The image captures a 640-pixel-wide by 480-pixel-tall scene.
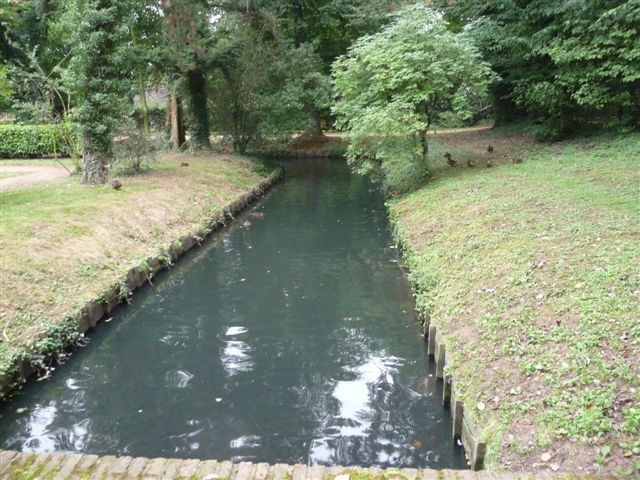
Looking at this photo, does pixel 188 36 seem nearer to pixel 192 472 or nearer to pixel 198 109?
pixel 198 109

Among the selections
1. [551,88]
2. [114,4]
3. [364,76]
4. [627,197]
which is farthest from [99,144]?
[551,88]

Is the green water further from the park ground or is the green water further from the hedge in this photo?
the hedge

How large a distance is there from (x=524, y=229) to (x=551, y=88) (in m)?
10.8

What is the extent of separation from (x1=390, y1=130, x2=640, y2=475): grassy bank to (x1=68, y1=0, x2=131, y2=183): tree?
29.3 feet

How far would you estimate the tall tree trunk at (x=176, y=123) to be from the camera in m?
24.5

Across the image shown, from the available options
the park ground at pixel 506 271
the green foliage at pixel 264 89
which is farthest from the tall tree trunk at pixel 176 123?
the park ground at pixel 506 271

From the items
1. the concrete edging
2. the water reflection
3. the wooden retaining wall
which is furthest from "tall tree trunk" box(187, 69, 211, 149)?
the wooden retaining wall

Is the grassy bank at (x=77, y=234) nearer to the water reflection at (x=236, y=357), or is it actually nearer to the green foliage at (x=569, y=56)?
the water reflection at (x=236, y=357)

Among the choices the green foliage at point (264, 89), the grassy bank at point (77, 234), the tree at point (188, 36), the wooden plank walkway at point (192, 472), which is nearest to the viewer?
the wooden plank walkway at point (192, 472)

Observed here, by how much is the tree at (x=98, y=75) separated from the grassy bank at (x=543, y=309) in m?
8.93

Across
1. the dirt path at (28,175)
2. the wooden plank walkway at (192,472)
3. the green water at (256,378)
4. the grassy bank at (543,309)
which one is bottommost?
the green water at (256,378)

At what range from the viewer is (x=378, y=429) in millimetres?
5711

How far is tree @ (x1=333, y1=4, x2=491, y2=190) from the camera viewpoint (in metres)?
13.8

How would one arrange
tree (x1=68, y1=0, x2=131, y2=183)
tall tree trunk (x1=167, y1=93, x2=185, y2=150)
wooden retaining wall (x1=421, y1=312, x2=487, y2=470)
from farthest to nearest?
tall tree trunk (x1=167, y1=93, x2=185, y2=150) → tree (x1=68, y1=0, x2=131, y2=183) → wooden retaining wall (x1=421, y1=312, x2=487, y2=470)
